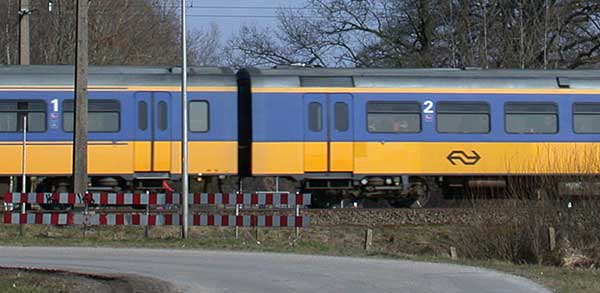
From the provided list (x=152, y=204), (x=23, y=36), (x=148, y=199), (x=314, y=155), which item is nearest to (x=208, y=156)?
(x=314, y=155)

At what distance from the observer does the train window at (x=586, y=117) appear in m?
27.9

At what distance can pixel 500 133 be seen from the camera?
27.9 m

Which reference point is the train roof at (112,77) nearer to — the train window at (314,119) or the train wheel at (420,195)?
the train window at (314,119)

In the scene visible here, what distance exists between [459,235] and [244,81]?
7.20 meters

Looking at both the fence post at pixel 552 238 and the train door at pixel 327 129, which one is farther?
the train door at pixel 327 129

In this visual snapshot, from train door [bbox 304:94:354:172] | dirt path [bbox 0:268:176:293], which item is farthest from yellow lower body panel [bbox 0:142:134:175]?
dirt path [bbox 0:268:176:293]

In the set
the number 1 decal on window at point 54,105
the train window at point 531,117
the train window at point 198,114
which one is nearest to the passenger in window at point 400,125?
the train window at point 531,117

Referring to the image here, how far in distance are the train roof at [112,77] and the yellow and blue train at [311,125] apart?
33 millimetres

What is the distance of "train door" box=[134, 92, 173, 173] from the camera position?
2689 centimetres

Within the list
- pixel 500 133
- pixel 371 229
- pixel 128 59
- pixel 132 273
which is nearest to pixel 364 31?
pixel 128 59

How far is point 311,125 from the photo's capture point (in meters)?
27.2

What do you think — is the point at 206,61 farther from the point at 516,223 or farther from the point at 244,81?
the point at 516,223

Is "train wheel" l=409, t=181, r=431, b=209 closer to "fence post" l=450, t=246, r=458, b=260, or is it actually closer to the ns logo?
the ns logo

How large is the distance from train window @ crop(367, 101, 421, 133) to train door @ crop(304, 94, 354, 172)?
546 mm
